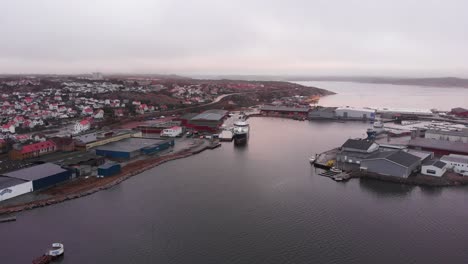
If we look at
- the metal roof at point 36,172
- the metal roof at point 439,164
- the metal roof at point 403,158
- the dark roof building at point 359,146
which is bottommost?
the metal roof at point 36,172

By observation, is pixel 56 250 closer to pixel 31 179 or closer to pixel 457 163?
pixel 31 179

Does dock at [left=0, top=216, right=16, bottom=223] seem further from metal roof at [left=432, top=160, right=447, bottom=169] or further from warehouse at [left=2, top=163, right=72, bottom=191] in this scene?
metal roof at [left=432, top=160, right=447, bottom=169]

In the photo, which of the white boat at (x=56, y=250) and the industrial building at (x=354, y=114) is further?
the industrial building at (x=354, y=114)

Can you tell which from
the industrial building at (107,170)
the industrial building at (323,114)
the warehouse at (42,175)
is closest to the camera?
the warehouse at (42,175)

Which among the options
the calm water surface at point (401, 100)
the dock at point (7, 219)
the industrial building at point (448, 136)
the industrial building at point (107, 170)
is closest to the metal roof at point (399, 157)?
the industrial building at point (448, 136)

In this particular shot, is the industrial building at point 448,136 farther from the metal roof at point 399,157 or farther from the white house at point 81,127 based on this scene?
the white house at point 81,127

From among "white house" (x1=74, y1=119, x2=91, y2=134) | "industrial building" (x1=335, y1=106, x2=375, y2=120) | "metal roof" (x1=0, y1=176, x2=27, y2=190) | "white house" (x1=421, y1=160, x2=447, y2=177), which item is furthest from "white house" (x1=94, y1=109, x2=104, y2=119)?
"white house" (x1=421, y1=160, x2=447, y2=177)

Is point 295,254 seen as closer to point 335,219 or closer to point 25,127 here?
point 335,219

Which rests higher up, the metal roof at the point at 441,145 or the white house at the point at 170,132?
the metal roof at the point at 441,145
